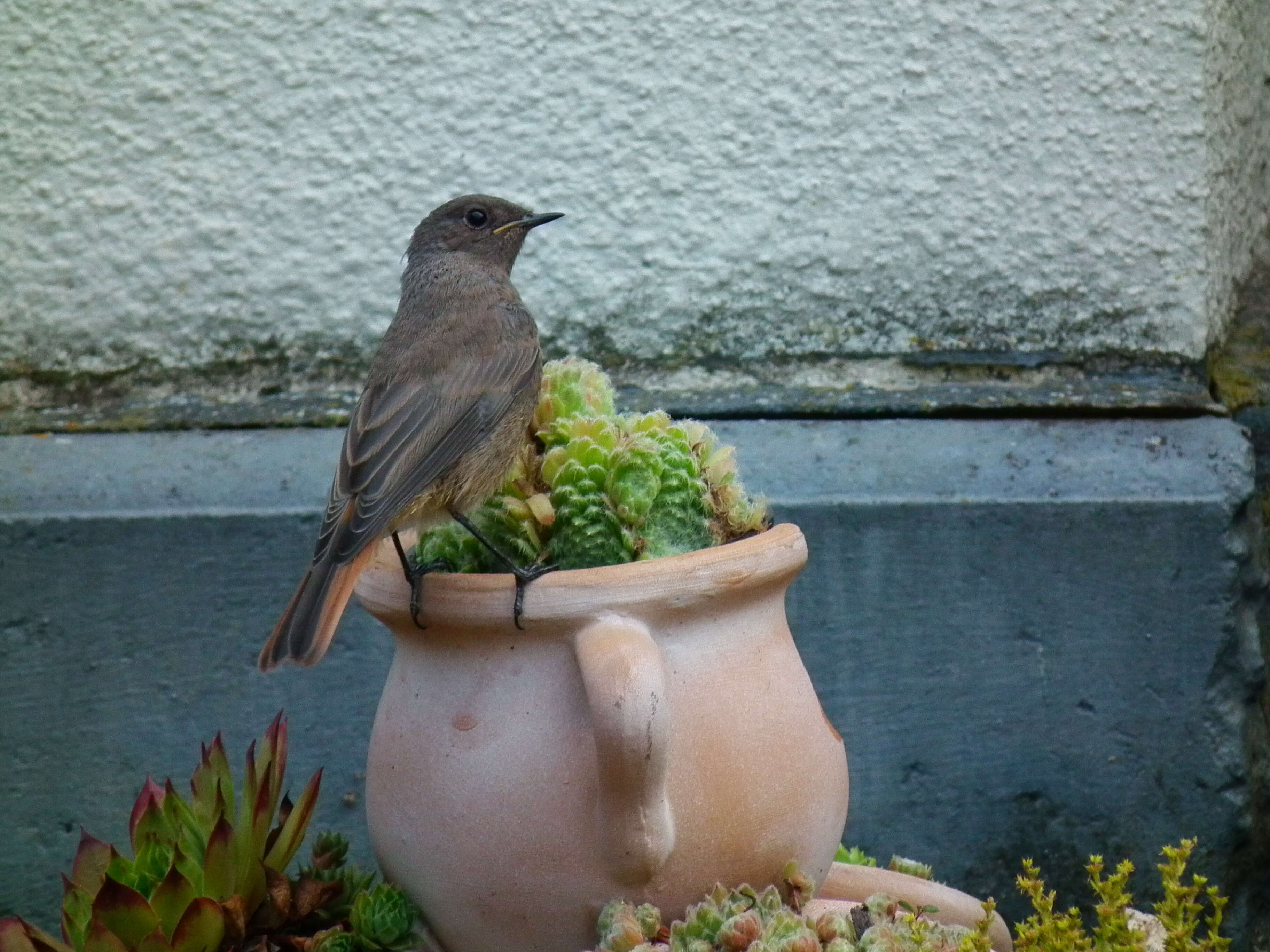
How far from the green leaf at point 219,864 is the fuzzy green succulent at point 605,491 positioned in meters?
0.63

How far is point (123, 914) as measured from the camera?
7.14 feet

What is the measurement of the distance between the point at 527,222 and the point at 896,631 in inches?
57.1

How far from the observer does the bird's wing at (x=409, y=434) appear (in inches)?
101

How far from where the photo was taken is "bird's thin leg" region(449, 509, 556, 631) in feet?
7.20

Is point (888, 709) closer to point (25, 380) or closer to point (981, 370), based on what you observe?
point (981, 370)

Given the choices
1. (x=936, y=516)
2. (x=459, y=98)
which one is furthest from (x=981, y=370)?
(x=459, y=98)

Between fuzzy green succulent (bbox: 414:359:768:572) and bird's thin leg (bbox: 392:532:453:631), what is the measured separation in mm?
26

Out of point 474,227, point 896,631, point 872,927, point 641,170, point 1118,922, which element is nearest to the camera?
point 1118,922

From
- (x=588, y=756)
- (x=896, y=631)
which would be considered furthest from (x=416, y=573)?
(x=896, y=631)

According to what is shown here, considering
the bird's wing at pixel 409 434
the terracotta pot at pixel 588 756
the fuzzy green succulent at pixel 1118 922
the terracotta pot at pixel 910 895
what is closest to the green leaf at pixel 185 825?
the terracotta pot at pixel 588 756

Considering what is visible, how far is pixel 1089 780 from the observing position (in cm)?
378

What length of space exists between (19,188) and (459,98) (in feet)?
4.13

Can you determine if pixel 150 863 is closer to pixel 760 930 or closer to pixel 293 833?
pixel 293 833

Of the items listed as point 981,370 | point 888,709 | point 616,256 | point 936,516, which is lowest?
point 888,709
